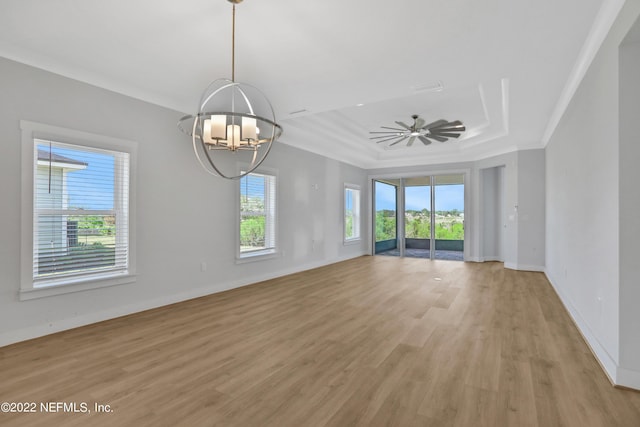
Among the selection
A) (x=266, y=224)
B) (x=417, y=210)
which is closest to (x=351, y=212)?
(x=417, y=210)

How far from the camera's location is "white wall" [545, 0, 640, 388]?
7.33 feet

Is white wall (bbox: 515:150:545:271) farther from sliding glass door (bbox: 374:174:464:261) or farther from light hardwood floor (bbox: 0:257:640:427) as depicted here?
light hardwood floor (bbox: 0:257:640:427)

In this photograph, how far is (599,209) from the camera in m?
2.69

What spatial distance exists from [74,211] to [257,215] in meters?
2.78

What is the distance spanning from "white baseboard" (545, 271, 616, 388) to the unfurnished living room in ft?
0.12

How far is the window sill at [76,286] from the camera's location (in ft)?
10.2

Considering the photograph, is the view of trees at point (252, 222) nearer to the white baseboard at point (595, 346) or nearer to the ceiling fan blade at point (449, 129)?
the ceiling fan blade at point (449, 129)

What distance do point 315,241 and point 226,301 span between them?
315cm

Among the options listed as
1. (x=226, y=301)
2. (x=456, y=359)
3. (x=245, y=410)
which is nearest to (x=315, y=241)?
(x=226, y=301)

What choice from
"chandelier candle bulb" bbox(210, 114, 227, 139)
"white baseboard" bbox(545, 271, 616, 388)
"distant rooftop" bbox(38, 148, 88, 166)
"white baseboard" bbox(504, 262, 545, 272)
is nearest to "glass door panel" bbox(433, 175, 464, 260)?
"white baseboard" bbox(504, 262, 545, 272)

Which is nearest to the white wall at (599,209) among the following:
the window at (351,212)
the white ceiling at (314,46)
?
the white ceiling at (314,46)

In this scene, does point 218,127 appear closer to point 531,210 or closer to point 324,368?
point 324,368

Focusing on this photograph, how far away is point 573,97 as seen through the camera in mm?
3676

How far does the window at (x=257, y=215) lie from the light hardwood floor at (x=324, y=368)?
1454mm
